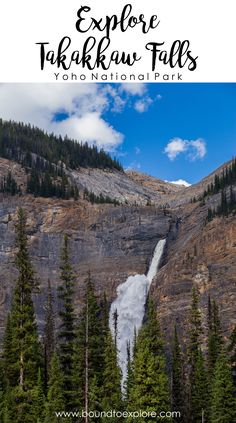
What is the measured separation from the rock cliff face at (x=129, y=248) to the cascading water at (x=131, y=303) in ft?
6.23

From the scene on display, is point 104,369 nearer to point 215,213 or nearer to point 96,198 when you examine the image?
point 215,213

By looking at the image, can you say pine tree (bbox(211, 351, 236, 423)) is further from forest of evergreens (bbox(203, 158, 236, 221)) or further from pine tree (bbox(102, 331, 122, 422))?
forest of evergreens (bbox(203, 158, 236, 221))

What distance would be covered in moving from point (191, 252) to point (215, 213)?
1245 cm

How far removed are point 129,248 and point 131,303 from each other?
56.5 feet

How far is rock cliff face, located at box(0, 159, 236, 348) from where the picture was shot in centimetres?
11669

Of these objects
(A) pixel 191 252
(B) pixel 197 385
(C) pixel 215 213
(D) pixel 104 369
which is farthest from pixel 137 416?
(C) pixel 215 213

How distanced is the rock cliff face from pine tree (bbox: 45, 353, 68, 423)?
56892mm

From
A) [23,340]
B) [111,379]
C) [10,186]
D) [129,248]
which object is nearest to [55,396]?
[111,379]

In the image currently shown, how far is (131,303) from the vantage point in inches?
5025

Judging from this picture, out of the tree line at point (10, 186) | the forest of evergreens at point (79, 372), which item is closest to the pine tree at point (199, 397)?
the forest of evergreens at point (79, 372)

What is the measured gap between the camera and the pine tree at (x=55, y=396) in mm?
48688

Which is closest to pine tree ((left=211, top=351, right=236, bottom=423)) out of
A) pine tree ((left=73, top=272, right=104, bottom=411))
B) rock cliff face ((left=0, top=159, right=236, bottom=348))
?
pine tree ((left=73, top=272, right=104, bottom=411))

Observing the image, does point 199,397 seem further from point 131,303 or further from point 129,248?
point 129,248

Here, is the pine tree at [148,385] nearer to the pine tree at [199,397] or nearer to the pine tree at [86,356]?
the pine tree at [86,356]
